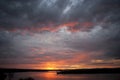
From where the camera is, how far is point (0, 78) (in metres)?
46.2

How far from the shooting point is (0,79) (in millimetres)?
45406

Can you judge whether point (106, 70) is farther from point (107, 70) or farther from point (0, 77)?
point (0, 77)

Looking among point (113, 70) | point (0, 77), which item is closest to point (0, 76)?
point (0, 77)

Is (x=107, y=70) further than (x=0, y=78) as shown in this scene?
Yes

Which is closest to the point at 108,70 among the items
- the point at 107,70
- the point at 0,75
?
the point at 107,70

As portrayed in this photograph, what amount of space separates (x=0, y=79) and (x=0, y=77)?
54.5 inches

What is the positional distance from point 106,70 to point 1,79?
171 m

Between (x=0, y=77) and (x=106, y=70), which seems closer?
(x=0, y=77)

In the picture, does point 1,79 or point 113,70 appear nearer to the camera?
point 1,79

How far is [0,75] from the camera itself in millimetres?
47781

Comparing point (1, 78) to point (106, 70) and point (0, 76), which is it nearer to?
point (0, 76)

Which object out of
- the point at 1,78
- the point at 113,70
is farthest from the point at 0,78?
the point at 113,70

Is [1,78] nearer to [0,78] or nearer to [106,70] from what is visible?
[0,78]

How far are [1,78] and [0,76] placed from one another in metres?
0.93
